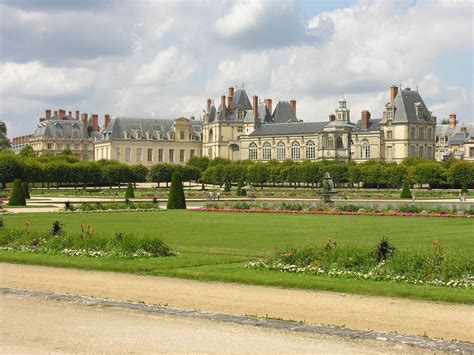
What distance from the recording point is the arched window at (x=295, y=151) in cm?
8312

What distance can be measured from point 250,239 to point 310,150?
65.8 metres

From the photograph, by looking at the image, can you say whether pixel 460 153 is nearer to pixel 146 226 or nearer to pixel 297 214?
pixel 297 214

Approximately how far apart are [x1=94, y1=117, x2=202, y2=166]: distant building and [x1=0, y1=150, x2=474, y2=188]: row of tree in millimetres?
12531

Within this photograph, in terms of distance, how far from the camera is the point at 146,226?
2033cm

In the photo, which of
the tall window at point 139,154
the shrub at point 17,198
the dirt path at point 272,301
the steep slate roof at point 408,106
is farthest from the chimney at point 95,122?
the dirt path at point 272,301

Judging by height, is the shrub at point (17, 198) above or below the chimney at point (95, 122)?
below

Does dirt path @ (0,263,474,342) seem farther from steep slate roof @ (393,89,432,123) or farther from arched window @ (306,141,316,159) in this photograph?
arched window @ (306,141,316,159)

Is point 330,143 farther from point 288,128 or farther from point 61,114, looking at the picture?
point 61,114

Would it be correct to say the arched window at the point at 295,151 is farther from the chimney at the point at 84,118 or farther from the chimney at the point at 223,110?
the chimney at the point at 84,118

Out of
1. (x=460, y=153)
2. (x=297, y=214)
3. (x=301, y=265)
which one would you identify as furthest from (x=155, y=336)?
(x=460, y=153)

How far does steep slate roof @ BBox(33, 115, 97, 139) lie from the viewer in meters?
99.8

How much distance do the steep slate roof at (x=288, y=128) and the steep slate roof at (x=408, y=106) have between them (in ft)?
25.7

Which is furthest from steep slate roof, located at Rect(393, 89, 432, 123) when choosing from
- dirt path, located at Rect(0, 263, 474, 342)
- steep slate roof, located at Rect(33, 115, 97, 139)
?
dirt path, located at Rect(0, 263, 474, 342)

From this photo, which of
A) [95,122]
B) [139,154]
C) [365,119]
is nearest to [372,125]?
[365,119]
